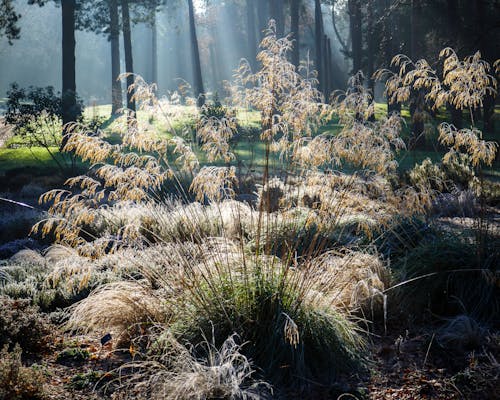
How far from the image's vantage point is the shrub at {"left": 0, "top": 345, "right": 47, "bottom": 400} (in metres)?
3.31

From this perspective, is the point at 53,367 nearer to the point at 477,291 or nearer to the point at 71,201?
the point at 71,201

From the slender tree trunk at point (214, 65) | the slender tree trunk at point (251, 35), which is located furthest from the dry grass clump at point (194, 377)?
the slender tree trunk at point (214, 65)

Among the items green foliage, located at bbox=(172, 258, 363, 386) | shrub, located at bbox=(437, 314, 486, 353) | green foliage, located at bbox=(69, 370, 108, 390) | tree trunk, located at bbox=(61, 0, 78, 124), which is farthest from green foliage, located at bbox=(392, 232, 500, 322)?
tree trunk, located at bbox=(61, 0, 78, 124)

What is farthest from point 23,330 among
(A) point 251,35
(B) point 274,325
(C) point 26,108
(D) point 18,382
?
(A) point 251,35

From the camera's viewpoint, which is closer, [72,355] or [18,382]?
[18,382]

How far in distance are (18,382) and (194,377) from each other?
1.11 metres

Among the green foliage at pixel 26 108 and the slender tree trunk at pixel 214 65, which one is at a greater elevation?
the slender tree trunk at pixel 214 65

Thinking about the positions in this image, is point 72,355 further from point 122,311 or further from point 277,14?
point 277,14

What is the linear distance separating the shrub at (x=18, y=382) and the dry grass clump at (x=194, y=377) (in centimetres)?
51

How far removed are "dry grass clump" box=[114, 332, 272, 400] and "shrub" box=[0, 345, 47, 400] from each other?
505 millimetres

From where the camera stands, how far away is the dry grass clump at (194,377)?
3316 mm

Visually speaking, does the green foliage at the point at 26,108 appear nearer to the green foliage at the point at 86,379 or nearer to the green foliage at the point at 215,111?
the green foliage at the point at 215,111

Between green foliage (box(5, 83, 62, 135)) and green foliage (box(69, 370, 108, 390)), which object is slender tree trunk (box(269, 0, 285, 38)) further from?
green foliage (box(69, 370, 108, 390))

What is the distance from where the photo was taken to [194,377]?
330cm
